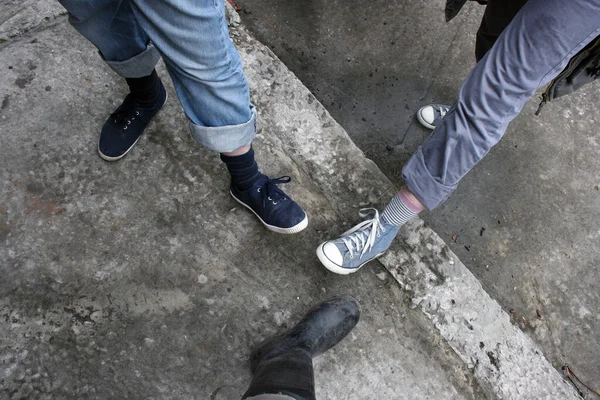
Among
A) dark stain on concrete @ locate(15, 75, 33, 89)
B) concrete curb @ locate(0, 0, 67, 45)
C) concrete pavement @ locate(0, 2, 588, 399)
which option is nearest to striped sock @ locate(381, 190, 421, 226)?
concrete pavement @ locate(0, 2, 588, 399)

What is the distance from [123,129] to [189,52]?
32.2 inches

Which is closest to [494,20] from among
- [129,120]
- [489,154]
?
[489,154]

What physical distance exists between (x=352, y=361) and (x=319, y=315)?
228 mm

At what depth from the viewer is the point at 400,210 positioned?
5.44ft

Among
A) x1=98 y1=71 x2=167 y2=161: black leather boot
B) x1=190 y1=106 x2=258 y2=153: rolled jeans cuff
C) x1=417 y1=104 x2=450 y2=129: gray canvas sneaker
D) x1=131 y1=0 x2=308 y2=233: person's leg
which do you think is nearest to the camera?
x1=131 y1=0 x2=308 y2=233: person's leg

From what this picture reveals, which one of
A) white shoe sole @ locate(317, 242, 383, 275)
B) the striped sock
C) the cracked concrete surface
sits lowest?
the cracked concrete surface

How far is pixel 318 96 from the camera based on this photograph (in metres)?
2.44

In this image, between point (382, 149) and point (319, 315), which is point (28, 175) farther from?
point (382, 149)

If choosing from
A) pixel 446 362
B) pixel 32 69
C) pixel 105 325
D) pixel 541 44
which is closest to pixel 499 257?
pixel 446 362

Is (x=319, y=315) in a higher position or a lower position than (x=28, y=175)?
higher

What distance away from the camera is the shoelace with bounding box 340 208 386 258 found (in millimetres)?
1698

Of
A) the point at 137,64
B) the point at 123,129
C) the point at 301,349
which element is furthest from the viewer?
the point at 123,129

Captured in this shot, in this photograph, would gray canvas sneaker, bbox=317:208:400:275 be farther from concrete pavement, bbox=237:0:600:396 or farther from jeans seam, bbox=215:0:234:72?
jeans seam, bbox=215:0:234:72

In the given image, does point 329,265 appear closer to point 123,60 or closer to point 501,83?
point 501,83
